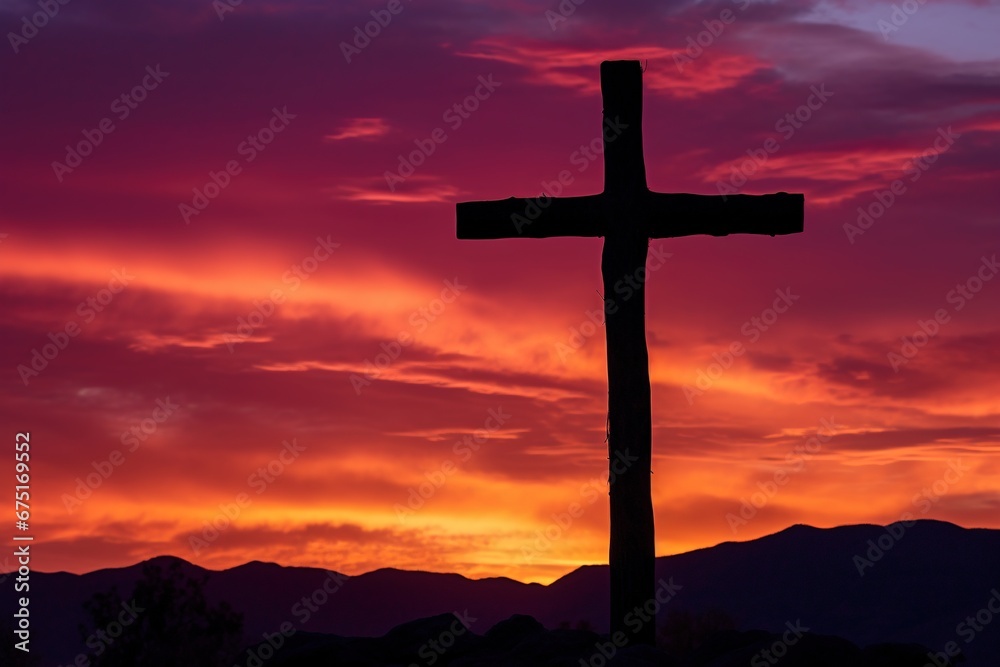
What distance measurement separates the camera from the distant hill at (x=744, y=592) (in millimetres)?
76562

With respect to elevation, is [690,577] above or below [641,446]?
above

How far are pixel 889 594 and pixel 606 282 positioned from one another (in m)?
72.8

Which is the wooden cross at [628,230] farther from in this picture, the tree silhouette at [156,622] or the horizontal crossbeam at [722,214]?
the tree silhouette at [156,622]

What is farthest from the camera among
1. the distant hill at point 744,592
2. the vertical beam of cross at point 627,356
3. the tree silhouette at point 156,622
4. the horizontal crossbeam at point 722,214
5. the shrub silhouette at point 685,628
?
the distant hill at point 744,592

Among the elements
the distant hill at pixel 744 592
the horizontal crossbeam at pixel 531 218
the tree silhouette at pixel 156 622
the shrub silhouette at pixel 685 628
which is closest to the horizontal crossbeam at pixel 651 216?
the horizontal crossbeam at pixel 531 218

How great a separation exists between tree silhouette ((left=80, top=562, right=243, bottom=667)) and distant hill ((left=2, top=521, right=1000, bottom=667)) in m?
55.8

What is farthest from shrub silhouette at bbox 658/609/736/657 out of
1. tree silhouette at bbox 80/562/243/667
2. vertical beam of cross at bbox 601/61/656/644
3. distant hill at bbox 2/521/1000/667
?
distant hill at bbox 2/521/1000/667

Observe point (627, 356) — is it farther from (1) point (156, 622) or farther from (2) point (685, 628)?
(2) point (685, 628)

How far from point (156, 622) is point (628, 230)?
9.16 m

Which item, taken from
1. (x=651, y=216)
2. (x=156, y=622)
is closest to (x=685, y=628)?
(x=156, y=622)

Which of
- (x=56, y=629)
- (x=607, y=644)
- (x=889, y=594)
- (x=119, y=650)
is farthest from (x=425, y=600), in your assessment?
(x=607, y=644)

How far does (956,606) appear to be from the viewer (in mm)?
75625

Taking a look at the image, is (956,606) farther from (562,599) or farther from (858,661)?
(858,661)

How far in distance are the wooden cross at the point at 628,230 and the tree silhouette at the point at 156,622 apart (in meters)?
7.23
